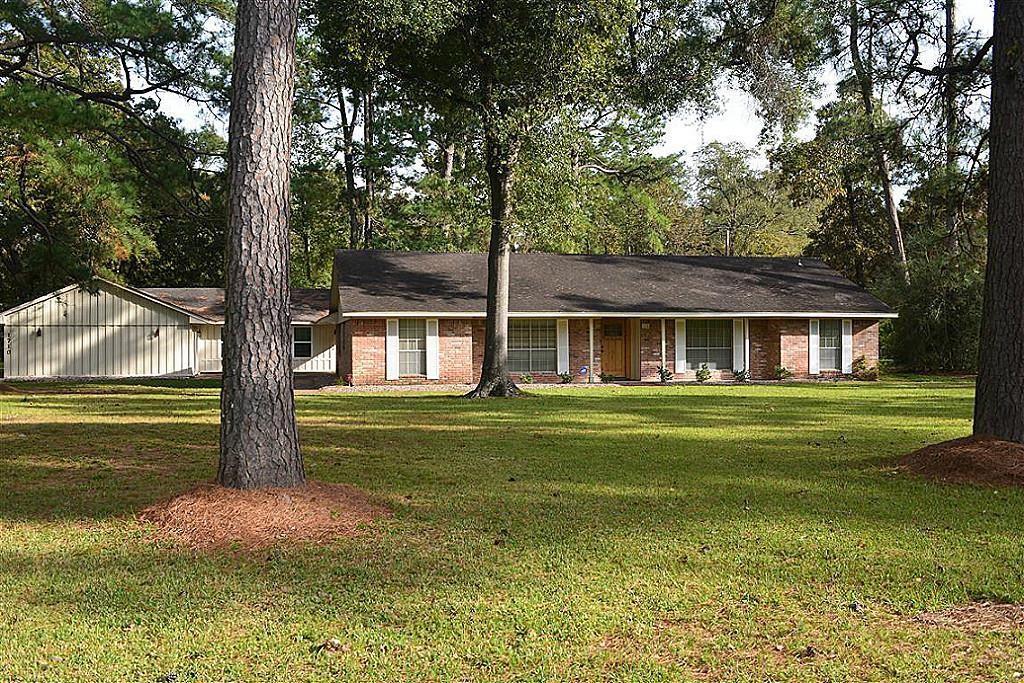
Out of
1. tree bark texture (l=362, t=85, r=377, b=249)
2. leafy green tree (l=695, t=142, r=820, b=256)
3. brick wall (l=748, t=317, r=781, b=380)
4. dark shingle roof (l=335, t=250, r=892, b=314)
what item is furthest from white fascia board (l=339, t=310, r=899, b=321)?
leafy green tree (l=695, t=142, r=820, b=256)

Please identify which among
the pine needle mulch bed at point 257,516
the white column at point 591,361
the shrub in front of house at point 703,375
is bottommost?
the pine needle mulch bed at point 257,516

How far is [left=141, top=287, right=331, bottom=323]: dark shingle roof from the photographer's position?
34156mm

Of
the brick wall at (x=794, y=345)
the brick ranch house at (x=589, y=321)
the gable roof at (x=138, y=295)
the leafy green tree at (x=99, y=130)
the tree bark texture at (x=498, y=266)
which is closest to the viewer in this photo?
the leafy green tree at (x=99, y=130)

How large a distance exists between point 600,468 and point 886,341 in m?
28.8

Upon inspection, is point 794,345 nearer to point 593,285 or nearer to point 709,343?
point 709,343

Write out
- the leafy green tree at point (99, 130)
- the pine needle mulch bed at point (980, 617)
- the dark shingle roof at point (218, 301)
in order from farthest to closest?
the dark shingle roof at point (218, 301) → the leafy green tree at point (99, 130) → the pine needle mulch bed at point (980, 617)

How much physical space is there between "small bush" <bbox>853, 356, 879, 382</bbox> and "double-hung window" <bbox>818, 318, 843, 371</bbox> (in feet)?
1.71

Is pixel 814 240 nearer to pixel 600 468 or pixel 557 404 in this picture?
pixel 557 404

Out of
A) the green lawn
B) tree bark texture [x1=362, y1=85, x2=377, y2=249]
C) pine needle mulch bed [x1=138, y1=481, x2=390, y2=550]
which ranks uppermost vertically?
tree bark texture [x1=362, y1=85, x2=377, y2=249]

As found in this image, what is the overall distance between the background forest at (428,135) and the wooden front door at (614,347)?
14.4ft

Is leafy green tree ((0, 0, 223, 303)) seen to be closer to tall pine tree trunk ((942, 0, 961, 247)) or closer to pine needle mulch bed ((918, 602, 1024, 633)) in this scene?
tall pine tree trunk ((942, 0, 961, 247))

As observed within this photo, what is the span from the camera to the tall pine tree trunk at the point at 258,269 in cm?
710

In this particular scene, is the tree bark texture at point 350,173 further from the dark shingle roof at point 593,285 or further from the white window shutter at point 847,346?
the white window shutter at point 847,346

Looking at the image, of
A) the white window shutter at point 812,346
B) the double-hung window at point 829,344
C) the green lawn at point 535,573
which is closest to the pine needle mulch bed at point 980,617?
the green lawn at point 535,573
